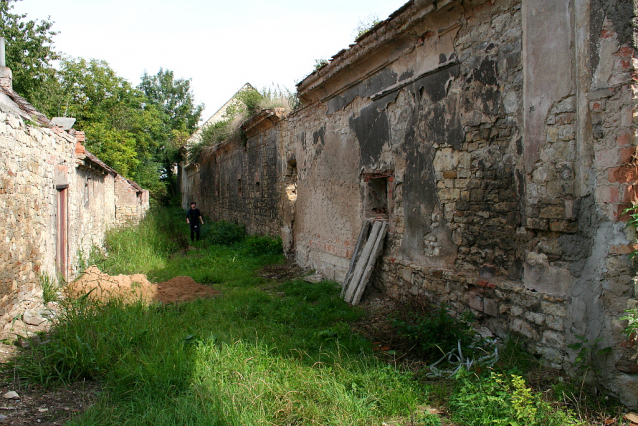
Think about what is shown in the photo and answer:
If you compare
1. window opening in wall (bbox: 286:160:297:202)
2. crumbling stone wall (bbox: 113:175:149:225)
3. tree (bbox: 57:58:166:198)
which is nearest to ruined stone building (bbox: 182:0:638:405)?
window opening in wall (bbox: 286:160:297:202)

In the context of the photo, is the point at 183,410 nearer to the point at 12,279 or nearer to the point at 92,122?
the point at 12,279

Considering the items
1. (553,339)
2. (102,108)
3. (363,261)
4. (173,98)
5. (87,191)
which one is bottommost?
(553,339)

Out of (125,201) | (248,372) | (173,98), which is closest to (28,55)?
(125,201)

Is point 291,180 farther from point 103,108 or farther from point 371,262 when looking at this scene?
point 103,108

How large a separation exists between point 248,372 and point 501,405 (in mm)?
2108

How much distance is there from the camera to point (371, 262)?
248 inches

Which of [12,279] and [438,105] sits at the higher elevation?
[438,105]

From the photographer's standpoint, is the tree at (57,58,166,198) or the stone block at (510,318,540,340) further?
the tree at (57,58,166,198)

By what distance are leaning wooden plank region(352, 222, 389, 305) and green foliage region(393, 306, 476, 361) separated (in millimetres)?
1792

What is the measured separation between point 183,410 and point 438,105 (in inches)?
166

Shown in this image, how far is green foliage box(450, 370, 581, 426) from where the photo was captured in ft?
9.53

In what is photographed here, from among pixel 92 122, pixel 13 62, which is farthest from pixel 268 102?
pixel 13 62

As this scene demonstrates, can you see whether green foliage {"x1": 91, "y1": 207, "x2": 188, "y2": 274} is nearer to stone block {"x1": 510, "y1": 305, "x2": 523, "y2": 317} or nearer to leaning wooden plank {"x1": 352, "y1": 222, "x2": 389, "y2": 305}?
leaning wooden plank {"x1": 352, "y1": 222, "x2": 389, "y2": 305}

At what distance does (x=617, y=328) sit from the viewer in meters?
3.22
